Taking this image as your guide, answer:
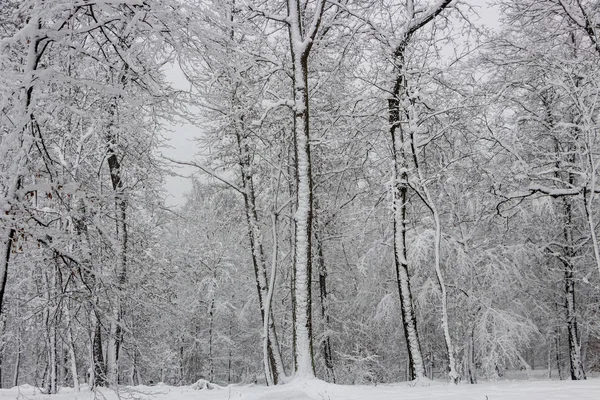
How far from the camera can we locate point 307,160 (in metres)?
8.35

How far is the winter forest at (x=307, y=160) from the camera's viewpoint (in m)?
4.89

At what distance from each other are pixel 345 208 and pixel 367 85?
188 inches

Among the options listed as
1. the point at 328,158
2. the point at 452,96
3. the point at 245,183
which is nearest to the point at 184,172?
the point at 245,183

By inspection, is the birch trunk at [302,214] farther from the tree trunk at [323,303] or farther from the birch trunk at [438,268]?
the tree trunk at [323,303]

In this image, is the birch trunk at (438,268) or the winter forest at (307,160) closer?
the winter forest at (307,160)

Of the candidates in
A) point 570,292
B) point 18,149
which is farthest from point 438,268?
point 570,292

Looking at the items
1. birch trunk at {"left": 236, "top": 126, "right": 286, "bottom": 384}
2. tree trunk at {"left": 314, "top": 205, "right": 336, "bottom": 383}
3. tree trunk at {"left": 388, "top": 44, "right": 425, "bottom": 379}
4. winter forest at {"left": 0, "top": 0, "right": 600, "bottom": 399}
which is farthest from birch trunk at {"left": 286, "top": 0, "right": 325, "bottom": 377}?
tree trunk at {"left": 314, "top": 205, "right": 336, "bottom": 383}

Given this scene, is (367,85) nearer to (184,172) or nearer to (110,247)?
(184,172)

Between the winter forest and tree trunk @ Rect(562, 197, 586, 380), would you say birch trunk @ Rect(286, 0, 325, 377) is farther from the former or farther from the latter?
tree trunk @ Rect(562, 197, 586, 380)

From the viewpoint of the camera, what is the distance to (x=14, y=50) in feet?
16.7

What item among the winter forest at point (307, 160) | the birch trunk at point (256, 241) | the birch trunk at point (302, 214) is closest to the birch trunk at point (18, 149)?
the winter forest at point (307, 160)

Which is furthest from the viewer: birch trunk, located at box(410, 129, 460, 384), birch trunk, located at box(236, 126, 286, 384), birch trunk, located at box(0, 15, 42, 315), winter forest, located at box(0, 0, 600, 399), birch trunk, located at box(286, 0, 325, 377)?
birch trunk, located at box(236, 126, 286, 384)

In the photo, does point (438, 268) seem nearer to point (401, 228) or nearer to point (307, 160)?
point (401, 228)

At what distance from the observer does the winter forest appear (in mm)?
4891
